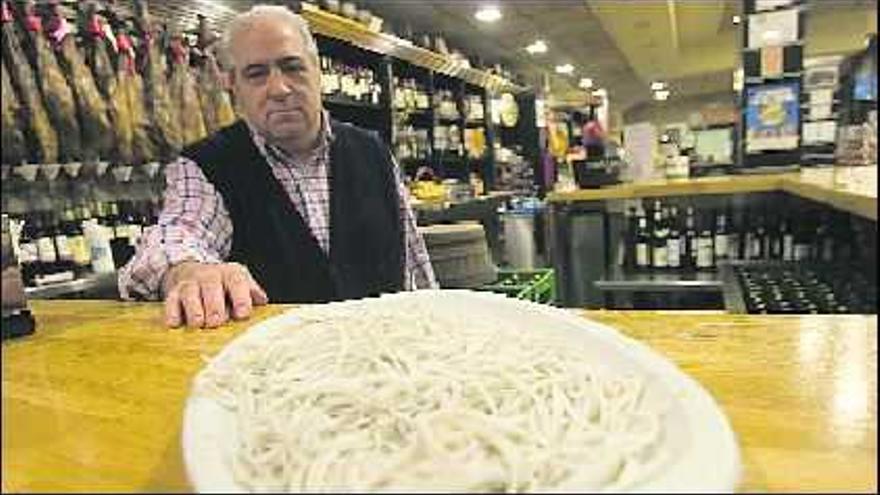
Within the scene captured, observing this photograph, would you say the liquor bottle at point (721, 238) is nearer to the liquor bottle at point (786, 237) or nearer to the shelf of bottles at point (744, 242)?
the shelf of bottles at point (744, 242)

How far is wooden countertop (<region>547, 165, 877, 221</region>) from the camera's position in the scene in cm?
36

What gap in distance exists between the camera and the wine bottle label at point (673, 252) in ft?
7.14

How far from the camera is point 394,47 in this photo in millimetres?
1402

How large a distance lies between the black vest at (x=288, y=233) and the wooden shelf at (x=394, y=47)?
0.26m

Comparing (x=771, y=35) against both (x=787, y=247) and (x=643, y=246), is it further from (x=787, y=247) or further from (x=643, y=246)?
(x=643, y=246)

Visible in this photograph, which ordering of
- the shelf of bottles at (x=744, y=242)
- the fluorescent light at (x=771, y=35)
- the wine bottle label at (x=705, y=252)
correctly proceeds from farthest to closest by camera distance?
the wine bottle label at (x=705, y=252) < the shelf of bottles at (x=744, y=242) < the fluorescent light at (x=771, y=35)

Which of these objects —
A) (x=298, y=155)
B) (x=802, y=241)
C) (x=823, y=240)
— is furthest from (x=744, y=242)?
(x=298, y=155)

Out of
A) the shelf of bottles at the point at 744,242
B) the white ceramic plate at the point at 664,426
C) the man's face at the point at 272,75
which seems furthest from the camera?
the shelf of bottles at the point at 744,242

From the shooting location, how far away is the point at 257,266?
102 centimetres

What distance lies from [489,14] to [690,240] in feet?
4.20

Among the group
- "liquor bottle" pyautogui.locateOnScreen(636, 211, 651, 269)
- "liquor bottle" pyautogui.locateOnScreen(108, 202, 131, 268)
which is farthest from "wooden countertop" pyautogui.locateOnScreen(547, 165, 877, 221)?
"liquor bottle" pyautogui.locateOnScreen(108, 202, 131, 268)

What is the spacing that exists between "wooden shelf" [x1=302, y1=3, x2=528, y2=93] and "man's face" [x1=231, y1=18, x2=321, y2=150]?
0.17 m

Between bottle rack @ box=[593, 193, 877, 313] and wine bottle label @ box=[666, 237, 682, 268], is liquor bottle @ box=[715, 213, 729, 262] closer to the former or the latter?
bottle rack @ box=[593, 193, 877, 313]

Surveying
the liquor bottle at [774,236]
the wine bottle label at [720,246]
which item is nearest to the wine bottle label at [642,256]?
the wine bottle label at [720,246]
